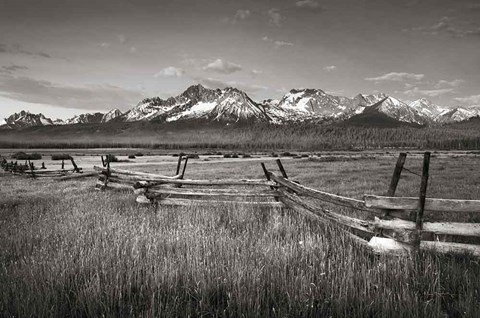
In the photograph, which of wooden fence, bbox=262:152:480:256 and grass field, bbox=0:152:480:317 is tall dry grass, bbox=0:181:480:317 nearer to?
grass field, bbox=0:152:480:317

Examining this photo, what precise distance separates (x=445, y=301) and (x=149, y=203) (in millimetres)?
8463

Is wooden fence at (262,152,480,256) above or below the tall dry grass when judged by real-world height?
above

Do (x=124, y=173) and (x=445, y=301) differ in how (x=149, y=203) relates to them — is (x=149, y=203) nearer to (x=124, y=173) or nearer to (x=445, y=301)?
(x=124, y=173)

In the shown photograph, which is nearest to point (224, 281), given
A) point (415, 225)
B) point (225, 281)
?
point (225, 281)

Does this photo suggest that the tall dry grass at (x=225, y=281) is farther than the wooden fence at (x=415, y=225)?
No

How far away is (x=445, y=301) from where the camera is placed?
12.4 ft

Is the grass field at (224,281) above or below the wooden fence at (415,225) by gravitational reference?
below

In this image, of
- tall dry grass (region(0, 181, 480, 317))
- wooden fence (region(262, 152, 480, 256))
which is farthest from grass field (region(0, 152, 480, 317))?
wooden fence (region(262, 152, 480, 256))

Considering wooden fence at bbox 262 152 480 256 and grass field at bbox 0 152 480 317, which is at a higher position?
wooden fence at bbox 262 152 480 256

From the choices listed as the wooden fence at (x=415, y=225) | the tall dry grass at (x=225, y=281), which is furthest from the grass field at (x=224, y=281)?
the wooden fence at (x=415, y=225)

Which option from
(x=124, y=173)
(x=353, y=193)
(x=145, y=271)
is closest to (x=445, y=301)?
(x=145, y=271)

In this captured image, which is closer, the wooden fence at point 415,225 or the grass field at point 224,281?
the grass field at point 224,281

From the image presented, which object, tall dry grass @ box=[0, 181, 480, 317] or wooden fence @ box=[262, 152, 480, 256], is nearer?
tall dry grass @ box=[0, 181, 480, 317]

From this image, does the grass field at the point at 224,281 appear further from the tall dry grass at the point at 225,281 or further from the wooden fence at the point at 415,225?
the wooden fence at the point at 415,225
